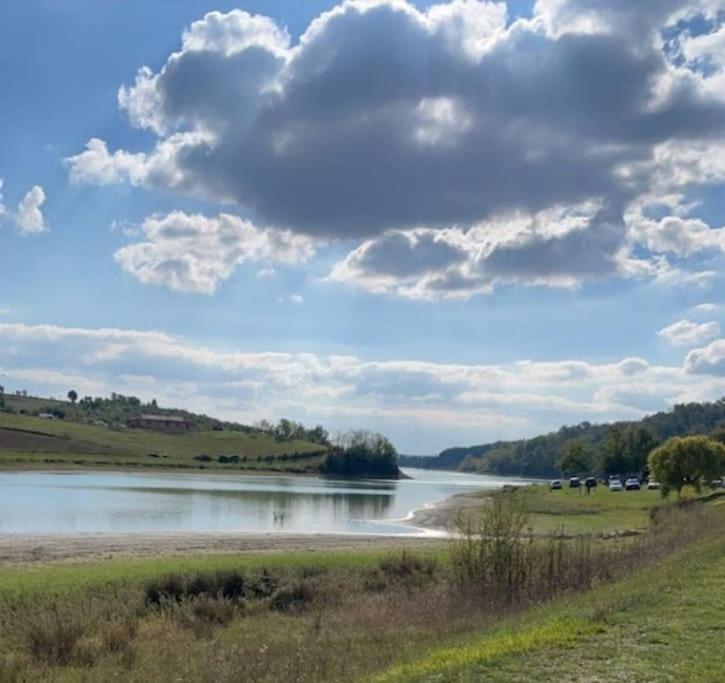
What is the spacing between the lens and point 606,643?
9969 millimetres

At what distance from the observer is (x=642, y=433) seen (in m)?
121

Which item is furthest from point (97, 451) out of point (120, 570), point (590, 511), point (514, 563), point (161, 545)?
point (514, 563)

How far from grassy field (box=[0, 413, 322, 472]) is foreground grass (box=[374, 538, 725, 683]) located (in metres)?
124

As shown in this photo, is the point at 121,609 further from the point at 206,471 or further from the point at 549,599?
the point at 206,471

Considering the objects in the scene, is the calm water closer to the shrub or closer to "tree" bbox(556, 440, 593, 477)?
the shrub

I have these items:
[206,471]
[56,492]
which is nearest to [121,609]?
[56,492]

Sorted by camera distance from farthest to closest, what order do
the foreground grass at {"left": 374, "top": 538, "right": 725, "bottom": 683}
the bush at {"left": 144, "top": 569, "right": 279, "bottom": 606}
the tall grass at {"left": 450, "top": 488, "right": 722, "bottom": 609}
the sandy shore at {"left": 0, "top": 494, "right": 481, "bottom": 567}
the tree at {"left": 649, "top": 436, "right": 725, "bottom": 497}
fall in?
the tree at {"left": 649, "top": 436, "right": 725, "bottom": 497}
the sandy shore at {"left": 0, "top": 494, "right": 481, "bottom": 567}
the bush at {"left": 144, "top": 569, "right": 279, "bottom": 606}
the tall grass at {"left": 450, "top": 488, "right": 722, "bottom": 609}
the foreground grass at {"left": 374, "top": 538, "right": 725, "bottom": 683}

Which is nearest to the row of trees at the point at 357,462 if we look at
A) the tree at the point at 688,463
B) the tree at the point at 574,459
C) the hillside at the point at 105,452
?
the hillside at the point at 105,452

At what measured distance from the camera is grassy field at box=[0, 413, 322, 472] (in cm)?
14150

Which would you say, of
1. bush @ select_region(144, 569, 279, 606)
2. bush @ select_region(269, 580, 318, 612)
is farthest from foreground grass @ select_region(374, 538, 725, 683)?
bush @ select_region(144, 569, 279, 606)

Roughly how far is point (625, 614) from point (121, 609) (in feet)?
40.8

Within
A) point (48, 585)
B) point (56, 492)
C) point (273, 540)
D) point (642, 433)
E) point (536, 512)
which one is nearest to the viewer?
point (48, 585)

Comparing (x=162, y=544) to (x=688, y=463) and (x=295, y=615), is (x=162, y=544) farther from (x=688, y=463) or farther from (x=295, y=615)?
(x=688, y=463)

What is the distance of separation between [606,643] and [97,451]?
161888 millimetres
